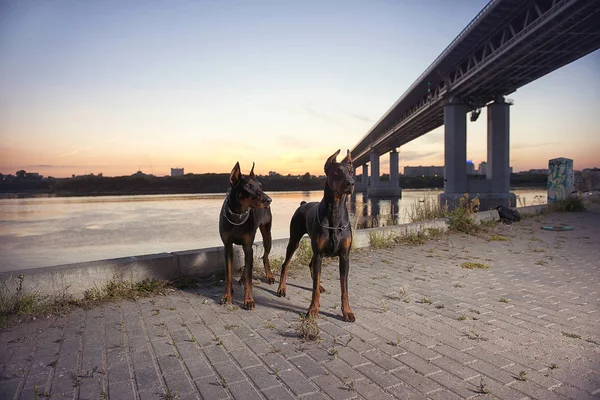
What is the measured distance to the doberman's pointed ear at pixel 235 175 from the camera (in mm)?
4715

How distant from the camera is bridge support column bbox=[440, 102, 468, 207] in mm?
34969

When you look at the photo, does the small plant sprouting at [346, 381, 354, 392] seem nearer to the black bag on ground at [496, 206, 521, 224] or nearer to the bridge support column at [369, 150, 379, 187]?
the black bag on ground at [496, 206, 521, 224]

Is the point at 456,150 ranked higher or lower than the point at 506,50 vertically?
lower

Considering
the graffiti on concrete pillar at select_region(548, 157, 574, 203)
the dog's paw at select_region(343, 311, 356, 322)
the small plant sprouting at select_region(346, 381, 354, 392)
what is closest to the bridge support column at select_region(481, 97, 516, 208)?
the graffiti on concrete pillar at select_region(548, 157, 574, 203)

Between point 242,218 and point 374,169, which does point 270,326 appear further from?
point 374,169

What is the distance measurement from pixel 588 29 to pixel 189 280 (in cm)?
2762

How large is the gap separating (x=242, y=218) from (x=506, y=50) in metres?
25.8

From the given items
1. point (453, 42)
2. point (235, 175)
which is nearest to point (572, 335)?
point (235, 175)

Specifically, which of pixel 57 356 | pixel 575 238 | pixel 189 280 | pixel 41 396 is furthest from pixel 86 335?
pixel 575 238

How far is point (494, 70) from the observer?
2759cm

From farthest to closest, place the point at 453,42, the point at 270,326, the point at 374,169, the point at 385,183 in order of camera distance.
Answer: the point at 374,169 → the point at 385,183 → the point at 453,42 → the point at 270,326

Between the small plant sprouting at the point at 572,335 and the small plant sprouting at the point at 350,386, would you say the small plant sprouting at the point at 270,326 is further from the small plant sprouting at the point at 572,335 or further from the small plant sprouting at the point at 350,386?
the small plant sprouting at the point at 572,335

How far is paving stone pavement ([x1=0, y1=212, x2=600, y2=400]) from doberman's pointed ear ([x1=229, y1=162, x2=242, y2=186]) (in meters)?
1.64

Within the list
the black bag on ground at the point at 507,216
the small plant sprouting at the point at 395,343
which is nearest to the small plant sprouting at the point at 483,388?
the small plant sprouting at the point at 395,343
